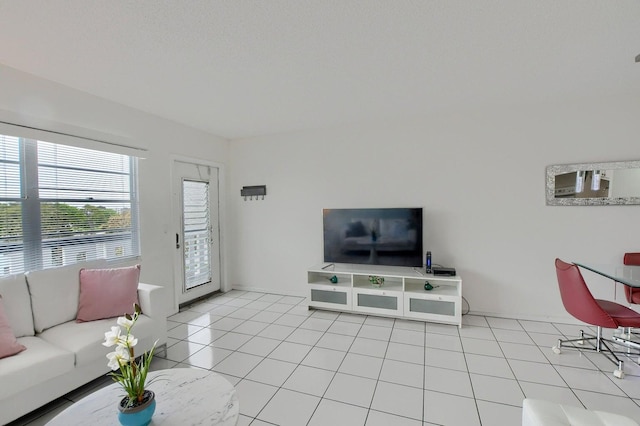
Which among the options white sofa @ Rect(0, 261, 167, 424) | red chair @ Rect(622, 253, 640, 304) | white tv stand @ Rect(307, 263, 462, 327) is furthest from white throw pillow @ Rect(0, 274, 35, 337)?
red chair @ Rect(622, 253, 640, 304)

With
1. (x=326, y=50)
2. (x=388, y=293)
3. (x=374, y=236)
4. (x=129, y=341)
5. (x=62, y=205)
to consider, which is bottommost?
Result: (x=388, y=293)

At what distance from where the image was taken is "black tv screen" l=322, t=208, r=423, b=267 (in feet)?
11.5

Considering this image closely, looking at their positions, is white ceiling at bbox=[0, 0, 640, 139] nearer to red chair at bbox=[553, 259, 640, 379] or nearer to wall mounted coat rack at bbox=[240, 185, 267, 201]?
wall mounted coat rack at bbox=[240, 185, 267, 201]

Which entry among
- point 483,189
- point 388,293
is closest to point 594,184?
point 483,189

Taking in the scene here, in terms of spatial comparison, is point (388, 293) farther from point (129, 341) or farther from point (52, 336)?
point (52, 336)

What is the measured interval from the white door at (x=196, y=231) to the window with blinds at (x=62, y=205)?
0.66 meters

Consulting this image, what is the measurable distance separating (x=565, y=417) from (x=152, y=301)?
2.92 meters

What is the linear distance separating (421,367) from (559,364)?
1178mm

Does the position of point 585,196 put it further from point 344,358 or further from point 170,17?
point 170,17

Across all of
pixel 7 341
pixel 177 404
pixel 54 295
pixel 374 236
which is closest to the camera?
pixel 177 404

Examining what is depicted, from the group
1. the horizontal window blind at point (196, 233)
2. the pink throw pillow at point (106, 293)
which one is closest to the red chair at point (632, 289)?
the pink throw pillow at point (106, 293)

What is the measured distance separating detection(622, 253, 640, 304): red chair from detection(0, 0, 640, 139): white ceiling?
1.71 meters

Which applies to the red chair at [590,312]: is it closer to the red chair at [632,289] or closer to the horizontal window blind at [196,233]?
the red chair at [632,289]

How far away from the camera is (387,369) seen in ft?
7.87
